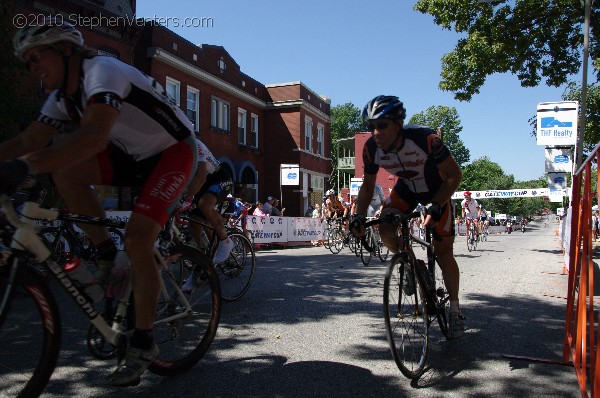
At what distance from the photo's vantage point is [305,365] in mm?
3375

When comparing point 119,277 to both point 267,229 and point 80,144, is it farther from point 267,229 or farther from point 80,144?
point 267,229

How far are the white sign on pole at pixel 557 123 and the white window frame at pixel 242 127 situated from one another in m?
18.6

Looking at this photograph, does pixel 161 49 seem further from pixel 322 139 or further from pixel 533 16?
pixel 322 139

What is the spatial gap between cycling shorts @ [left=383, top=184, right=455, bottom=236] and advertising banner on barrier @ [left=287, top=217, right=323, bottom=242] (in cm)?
1401

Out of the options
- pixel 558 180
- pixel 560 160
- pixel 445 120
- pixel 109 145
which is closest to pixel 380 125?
pixel 109 145

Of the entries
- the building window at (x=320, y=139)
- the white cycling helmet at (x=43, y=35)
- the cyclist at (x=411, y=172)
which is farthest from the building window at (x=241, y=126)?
the white cycling helmet at (x=43, y=35)

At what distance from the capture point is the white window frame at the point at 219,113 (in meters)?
25.7

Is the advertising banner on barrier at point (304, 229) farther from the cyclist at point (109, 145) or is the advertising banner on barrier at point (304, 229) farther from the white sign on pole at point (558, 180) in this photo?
the cyclist at point (109, 145)

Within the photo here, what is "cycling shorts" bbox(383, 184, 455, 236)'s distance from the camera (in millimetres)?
3990

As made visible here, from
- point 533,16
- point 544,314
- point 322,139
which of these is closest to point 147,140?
point 544,314

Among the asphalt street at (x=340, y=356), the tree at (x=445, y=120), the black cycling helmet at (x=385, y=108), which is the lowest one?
the asphalt street at (x=340, y=356)

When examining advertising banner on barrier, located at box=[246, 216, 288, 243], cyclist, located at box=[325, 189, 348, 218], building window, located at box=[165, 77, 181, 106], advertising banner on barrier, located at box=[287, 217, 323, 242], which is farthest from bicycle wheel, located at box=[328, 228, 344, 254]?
building window, located at box=[165, 77, 181, 106]

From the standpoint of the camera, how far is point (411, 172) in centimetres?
395

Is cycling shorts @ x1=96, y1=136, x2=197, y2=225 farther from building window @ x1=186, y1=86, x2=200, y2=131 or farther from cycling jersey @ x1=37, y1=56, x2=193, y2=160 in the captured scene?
building window @ x1=186, y1=86, x2=200, y2=131
